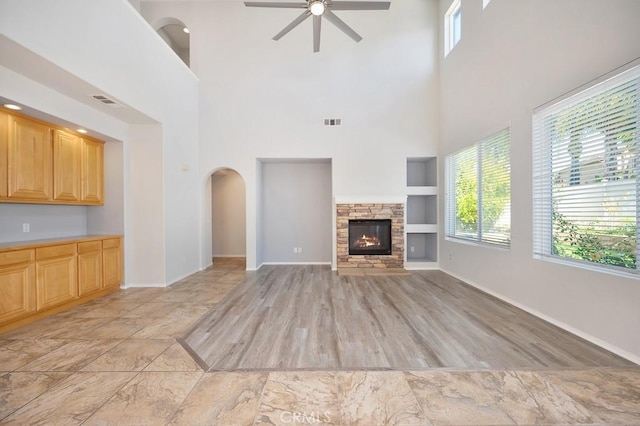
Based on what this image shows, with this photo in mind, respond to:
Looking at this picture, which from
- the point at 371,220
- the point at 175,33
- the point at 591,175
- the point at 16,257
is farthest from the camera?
the point at 175,33

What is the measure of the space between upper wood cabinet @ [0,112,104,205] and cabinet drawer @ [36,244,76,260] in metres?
0.62

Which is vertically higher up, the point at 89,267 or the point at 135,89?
the point at 135,89

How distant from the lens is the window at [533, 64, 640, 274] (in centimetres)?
227

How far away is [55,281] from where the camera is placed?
10.6 ft

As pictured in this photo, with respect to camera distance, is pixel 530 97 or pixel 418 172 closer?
pixel 530 97

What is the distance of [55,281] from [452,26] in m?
7.78

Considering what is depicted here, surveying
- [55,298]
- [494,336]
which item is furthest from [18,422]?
[494,336]

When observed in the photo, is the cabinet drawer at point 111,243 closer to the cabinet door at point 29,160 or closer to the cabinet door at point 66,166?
the cabinet door at point 66,166

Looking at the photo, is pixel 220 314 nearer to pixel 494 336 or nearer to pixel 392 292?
pixel 392 292

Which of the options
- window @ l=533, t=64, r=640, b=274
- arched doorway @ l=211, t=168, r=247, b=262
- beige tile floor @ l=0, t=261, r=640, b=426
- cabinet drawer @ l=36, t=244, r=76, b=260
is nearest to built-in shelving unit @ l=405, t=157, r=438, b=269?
window @ l=533, t=64, r=640, b=274

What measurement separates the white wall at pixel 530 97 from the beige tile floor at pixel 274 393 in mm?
628

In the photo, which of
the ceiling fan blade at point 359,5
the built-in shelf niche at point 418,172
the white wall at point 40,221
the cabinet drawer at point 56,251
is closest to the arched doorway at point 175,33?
the ceiling fan blade at point 359,5

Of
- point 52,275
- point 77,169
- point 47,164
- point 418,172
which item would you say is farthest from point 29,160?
point 418,172

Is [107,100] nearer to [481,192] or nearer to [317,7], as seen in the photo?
[317,7]
